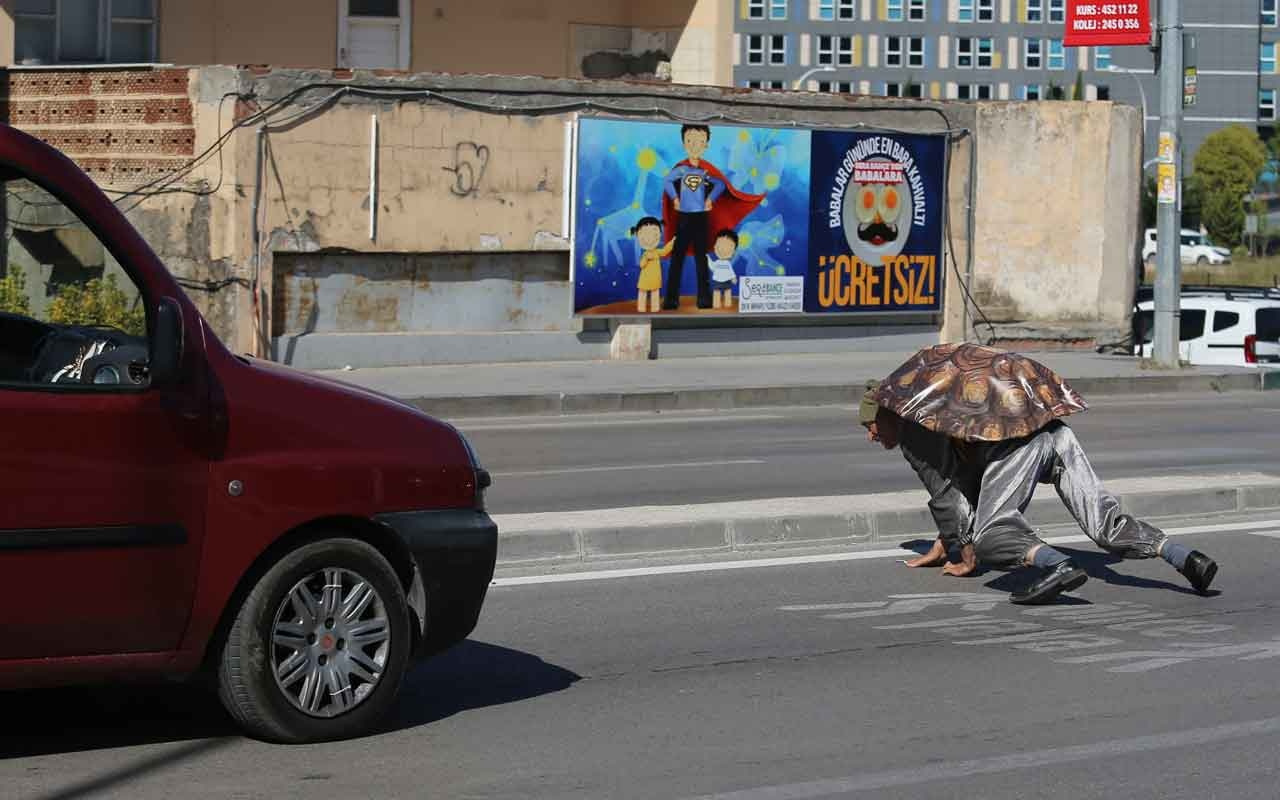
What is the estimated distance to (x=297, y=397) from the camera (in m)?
6.39

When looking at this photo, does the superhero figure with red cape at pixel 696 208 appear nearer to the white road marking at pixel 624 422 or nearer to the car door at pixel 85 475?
the white road marking at pixel 624 422

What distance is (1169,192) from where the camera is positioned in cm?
2562

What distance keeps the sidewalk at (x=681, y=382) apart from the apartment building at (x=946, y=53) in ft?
259

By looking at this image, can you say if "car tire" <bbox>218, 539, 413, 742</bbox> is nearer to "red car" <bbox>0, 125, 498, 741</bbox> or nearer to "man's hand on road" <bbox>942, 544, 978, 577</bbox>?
Result: "red car" <bbox>0, 125, 498, 741</bbox>

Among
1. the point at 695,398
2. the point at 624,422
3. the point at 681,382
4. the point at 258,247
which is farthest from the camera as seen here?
the point at 258,247

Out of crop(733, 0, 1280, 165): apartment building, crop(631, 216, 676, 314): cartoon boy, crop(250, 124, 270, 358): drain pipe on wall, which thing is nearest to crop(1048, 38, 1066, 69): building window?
crop(733, 0, 1280, 165): apartment building

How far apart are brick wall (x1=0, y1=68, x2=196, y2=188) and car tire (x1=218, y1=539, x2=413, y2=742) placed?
1761 cm

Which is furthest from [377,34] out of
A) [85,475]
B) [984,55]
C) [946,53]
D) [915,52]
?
[984,55]

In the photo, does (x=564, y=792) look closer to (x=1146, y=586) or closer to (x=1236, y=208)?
(x=1146, y=586)

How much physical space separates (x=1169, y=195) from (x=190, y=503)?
2163 centimetres

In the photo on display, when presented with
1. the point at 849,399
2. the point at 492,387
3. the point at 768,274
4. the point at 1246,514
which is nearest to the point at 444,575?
the point at 1246,514

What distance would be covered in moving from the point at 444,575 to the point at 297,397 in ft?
2.83

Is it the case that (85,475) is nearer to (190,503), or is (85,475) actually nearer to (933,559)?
(190,503)

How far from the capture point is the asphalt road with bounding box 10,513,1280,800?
6090 mm
